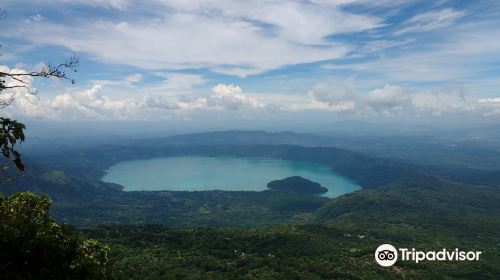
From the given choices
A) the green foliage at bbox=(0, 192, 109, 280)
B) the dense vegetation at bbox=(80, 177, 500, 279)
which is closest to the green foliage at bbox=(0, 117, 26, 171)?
the green foliage at bbox=(0, 192, 109, 280)

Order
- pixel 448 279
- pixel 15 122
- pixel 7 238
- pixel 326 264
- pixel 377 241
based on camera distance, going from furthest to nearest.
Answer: pixel 377 241 < pixel 326 264 < pixel 448 279 < pixel 7 238 < pixel 15 122

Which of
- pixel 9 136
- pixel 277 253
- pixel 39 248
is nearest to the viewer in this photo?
pixel 9 136

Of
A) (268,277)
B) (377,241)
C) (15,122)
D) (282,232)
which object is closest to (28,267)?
(15,122)

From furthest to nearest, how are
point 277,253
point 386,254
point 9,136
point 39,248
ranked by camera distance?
point 277,253 < point 386,254 < point 39,248 < point 9,136

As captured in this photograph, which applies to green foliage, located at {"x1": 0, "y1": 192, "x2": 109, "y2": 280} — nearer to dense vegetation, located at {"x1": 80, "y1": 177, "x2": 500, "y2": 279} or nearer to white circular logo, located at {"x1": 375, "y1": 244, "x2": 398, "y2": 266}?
dense vegetation, located at {"x1": 80, "y1": 177, "x2": 500, "y2": 279}

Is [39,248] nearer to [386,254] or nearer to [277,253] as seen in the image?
[386,254]

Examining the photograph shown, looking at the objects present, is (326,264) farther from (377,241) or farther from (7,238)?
(7,238)

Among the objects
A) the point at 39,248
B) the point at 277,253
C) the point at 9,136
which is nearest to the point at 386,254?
the point at 277,253

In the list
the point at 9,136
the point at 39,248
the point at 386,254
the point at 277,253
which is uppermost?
the point at 9,136

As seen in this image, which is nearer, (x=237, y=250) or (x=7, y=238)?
(x=7, y=238)
